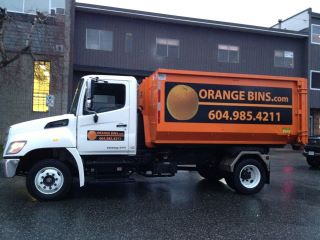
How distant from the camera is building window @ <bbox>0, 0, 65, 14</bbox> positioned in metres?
23.5

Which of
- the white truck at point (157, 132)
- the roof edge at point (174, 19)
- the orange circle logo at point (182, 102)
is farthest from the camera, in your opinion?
the roof edge at point (174, 19)

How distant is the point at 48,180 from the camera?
8180 millimetres

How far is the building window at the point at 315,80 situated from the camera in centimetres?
3178

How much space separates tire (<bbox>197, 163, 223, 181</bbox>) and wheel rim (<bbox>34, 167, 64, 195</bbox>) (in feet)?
12.5

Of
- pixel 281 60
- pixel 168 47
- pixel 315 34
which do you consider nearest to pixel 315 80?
pixel 281 60

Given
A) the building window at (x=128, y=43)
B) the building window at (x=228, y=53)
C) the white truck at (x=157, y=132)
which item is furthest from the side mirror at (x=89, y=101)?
the building window at (x=228, y=53)

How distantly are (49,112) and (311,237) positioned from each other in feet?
63.6

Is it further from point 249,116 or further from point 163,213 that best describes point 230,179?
point 163,213

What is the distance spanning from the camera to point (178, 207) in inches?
312

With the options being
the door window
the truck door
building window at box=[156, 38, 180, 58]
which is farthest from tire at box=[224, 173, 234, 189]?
building window at box=[156, 38, 180, 58]

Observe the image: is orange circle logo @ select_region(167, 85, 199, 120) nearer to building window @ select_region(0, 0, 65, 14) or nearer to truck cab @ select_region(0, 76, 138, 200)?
truck cab @ select_region(0, 76, 138, 200)

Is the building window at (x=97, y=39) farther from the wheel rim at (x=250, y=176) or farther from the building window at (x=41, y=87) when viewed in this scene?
the wheel rim at (x=250, y=176)

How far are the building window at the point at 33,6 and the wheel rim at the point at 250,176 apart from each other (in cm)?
1817

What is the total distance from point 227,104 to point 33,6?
60.8ft
